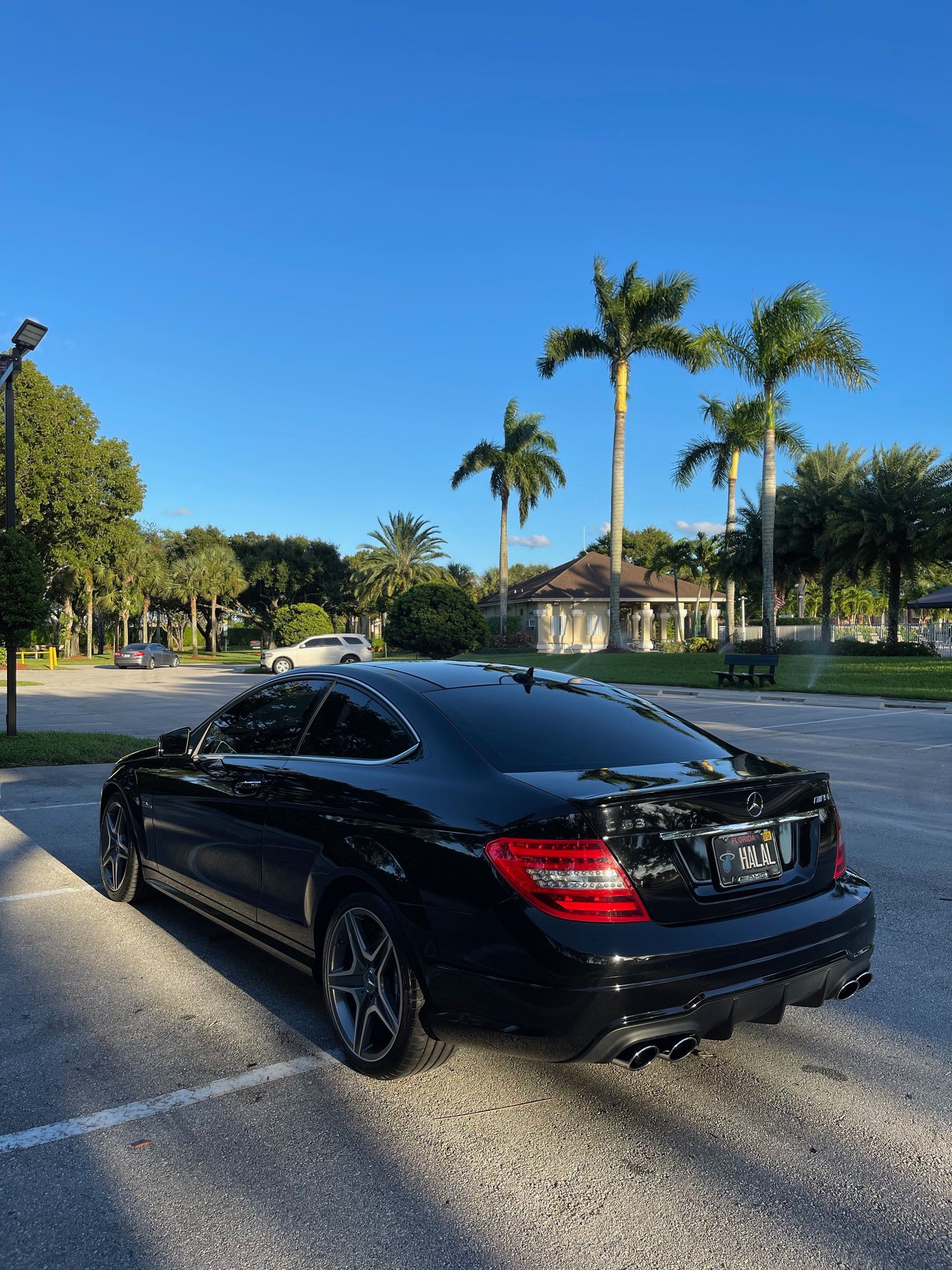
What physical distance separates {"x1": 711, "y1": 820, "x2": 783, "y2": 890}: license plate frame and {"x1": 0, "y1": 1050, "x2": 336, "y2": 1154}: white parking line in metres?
1.72

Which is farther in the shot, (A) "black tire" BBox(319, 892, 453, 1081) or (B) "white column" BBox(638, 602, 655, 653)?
(B) "white column" BBox(638, 602, 655, 653)

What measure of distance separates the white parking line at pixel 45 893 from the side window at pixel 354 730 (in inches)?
115

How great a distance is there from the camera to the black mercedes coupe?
3025mm

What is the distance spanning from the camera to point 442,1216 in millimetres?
2766

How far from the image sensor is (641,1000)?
2.98 m

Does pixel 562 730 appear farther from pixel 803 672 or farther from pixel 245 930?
pixel 803 672

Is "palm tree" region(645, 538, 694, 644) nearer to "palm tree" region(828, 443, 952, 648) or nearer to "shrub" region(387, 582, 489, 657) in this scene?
"palm tree" region(828, 443, 952, 648)

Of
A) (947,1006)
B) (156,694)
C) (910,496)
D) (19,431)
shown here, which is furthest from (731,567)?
(947,1006)

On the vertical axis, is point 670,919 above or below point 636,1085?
above

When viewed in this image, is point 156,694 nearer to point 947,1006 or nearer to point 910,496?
point 947,1006

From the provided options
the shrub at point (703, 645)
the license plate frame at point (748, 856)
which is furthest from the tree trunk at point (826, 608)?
the license plate frame at point (748, 856)

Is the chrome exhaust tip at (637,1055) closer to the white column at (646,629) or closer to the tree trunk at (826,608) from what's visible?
the tree trunk at (826,608)

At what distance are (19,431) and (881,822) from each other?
43739mm

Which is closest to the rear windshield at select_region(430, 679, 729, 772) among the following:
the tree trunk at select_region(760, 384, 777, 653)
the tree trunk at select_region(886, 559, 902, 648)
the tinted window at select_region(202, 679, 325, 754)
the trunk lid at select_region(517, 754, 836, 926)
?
A: the trunk lid at select_region(517, 754, 836, 926)
